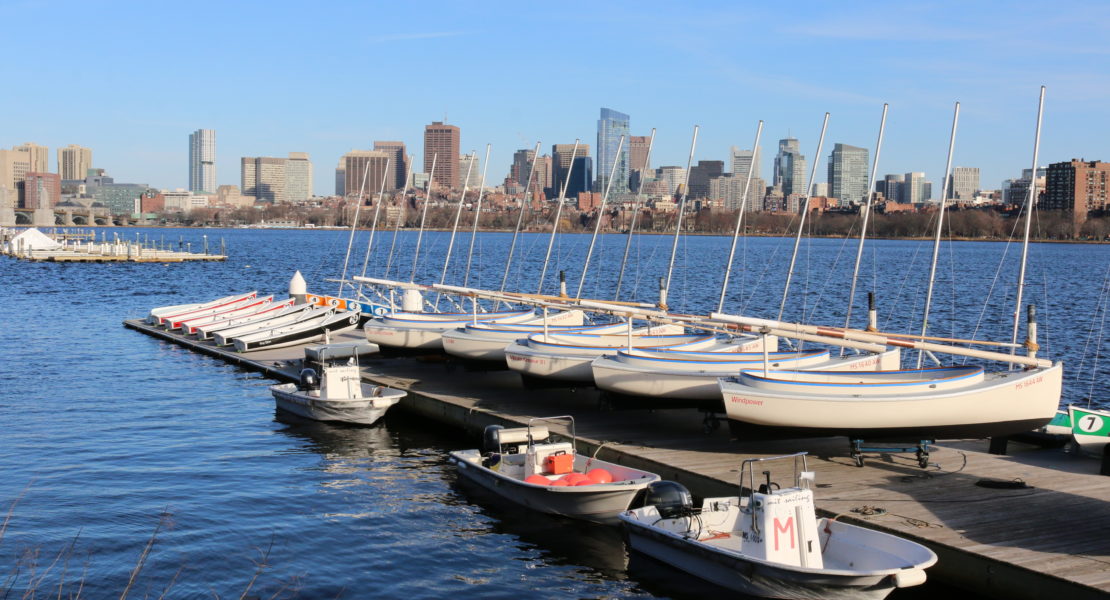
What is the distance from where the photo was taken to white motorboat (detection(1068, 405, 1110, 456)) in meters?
18.9

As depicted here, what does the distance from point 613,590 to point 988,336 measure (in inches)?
1500

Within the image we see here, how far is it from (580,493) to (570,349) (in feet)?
24.2

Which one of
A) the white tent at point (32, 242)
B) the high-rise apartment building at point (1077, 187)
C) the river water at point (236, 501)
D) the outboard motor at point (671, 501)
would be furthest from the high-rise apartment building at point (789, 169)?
the white tent at point (32, 242)

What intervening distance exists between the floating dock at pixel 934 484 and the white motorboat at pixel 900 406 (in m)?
0.54

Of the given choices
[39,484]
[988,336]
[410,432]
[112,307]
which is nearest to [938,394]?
[410,432]

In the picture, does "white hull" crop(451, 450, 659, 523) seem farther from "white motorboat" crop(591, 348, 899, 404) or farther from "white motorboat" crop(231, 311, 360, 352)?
"white motorboat" crop(231, 311, 360, 352)

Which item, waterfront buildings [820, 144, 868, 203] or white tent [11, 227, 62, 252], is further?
white tent [11, 227, 62, 252]

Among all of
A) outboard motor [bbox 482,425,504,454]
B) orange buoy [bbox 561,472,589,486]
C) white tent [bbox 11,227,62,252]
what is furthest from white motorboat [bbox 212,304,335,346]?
white tent [bbox 11,227,62,252]

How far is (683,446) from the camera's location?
67.7ft

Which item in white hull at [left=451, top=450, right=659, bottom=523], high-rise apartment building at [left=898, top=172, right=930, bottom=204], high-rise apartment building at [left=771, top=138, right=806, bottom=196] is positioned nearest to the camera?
white hull at [left=451, top=450, right=659, bottom=523]

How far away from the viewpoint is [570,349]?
25.5 m

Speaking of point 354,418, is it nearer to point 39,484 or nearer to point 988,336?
point 39,484

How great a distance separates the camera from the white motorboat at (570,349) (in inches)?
983

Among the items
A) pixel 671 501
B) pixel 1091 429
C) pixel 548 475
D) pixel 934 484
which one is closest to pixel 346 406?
pixel 548 475
